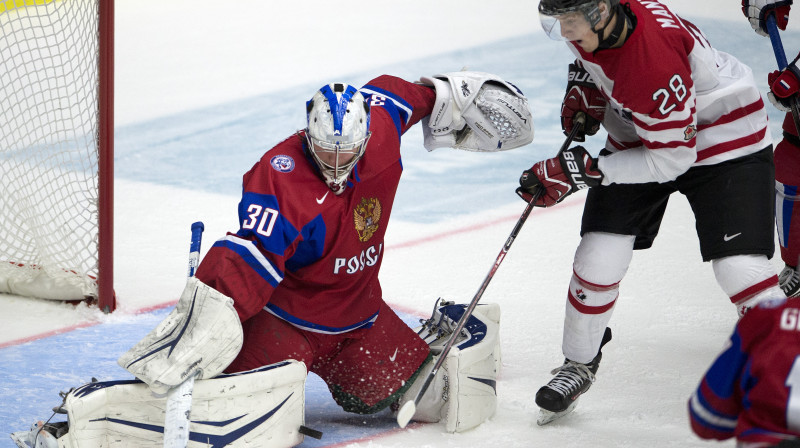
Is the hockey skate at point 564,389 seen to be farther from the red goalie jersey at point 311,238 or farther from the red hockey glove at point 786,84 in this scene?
the red hockey glove at point 786,84

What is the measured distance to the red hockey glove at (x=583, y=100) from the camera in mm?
3133

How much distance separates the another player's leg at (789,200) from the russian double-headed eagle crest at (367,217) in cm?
158

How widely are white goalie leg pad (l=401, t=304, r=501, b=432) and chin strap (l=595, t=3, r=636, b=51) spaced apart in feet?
3.10

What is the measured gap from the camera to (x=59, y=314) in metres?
3.89

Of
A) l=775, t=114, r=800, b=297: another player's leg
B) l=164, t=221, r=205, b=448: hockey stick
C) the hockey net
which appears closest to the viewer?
l=164, t=221, r=205, b=448: hockey stick

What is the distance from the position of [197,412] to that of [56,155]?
6.71 feet

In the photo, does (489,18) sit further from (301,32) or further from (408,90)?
(408,90)

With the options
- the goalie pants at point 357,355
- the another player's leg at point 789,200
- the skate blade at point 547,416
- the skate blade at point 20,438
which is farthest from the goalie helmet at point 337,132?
the another player's leg at point 789,200

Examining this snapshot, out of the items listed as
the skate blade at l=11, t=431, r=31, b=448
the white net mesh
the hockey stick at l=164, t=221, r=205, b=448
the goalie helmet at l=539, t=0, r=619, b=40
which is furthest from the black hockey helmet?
the white net mesh

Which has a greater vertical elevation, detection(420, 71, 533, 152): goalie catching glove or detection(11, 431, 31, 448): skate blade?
detection(420, 71, 533, 152): goalie catching glove

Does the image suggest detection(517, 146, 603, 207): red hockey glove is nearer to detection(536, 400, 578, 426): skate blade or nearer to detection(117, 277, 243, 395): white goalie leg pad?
detection(536, 400, 578, 426): skate blade

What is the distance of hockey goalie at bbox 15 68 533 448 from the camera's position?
2580 mm

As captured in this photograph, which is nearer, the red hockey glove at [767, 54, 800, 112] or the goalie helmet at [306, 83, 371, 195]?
the goalie helmet at [306, 83, 371, 195]

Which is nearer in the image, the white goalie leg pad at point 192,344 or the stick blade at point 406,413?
the white goalie leg pad at point 192,344
